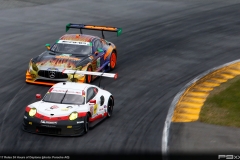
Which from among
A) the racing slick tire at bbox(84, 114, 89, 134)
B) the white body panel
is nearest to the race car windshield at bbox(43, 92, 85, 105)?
the white body panel

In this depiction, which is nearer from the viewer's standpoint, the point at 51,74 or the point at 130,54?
the point at 51,74

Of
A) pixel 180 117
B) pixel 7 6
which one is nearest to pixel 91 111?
pixel 180 117

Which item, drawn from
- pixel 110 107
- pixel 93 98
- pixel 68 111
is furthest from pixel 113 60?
pixel 68 111

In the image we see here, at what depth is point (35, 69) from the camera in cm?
2409

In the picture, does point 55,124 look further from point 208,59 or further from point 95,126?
point 208,59

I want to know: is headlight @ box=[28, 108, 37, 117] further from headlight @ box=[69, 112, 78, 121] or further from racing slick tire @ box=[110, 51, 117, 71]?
racing slick tire @ box=[110, 51, 117, 71]

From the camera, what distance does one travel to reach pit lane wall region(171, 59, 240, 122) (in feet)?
70.9

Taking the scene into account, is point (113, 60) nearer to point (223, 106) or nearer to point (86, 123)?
point (223, 106)

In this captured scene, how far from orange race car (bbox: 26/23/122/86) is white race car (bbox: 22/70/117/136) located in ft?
10.9

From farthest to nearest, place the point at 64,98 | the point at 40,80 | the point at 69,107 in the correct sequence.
→ the point at 40,80, the point at 64,98, the point at 69,107

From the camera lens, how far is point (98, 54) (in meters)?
25.8

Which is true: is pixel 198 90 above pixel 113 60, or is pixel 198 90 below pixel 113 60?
below

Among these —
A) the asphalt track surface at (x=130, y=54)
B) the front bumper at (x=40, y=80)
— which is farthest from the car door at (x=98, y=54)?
the front bumper at (x=40, y=80)

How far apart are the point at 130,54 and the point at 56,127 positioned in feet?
37.5
